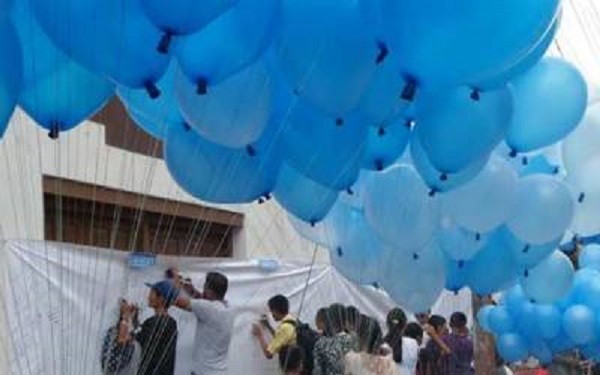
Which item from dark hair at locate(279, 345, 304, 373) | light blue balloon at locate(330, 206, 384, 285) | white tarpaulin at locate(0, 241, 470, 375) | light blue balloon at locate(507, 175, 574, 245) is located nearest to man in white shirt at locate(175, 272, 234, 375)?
dark hair at locate(279, 345, 304, 373)

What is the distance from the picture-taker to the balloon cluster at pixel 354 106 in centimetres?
335

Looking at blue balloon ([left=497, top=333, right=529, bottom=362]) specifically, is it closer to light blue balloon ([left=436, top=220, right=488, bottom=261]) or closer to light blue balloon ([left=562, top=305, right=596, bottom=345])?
light blue balloon ([left=562, top=305, right=596, bottom=345])

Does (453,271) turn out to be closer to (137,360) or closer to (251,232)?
(137,360)

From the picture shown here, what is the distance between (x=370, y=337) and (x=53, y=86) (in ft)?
11.5

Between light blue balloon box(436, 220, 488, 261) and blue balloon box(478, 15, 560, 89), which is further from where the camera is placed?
light blue balloon box(436, 220, 488, 261)

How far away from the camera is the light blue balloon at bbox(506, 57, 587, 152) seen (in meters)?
4.52

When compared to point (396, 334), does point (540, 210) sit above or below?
below

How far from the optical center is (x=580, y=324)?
22.8ft

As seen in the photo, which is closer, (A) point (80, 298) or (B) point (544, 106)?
(B) point (544, 106)

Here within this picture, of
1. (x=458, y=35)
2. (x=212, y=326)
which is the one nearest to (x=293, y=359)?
(x=212, y=326)

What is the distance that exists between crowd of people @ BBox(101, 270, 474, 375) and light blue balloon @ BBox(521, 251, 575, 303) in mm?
1006

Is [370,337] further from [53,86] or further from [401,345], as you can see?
[53,86]

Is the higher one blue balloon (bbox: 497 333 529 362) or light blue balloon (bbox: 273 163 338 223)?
blue balloon (bbox: 497 333 529 362)

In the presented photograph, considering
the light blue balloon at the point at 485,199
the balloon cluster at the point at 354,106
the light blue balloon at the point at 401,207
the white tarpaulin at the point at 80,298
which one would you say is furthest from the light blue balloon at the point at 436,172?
the white tarpaulin at the point at 80,298
